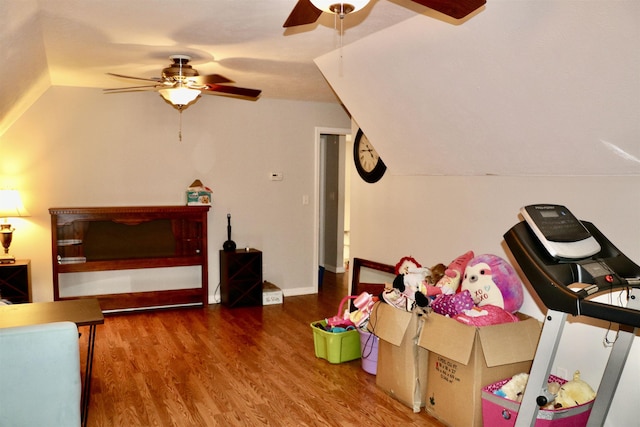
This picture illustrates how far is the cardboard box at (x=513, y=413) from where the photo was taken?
8.14ft

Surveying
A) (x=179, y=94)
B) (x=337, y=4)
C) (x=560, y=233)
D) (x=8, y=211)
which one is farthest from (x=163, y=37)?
(x=560, y=233)

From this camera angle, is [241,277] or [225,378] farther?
[241,277]

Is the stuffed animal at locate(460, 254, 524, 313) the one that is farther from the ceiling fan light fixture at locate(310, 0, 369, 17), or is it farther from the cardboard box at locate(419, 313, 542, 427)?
the ceiling fan light fixture at locate(310, 0, 369, 17)

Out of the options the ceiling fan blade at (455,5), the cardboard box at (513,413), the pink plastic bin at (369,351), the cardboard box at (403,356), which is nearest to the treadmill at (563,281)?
the cardboard box at (513,413)

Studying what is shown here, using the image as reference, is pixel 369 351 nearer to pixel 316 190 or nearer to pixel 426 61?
pixel 426 61

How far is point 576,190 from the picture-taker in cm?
294

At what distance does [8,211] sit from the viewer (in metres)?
4.67

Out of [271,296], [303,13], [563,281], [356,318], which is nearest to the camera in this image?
[563,281]

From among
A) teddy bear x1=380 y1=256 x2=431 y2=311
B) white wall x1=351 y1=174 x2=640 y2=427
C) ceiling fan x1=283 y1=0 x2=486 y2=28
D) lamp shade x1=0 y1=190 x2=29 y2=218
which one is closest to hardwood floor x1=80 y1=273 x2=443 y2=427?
teddy bear x1=380 y1=256 x2=431 y2=311

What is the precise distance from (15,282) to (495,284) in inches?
166

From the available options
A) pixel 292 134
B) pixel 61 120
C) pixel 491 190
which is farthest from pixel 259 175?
pixel 491 190

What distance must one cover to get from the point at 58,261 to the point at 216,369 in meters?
2.27

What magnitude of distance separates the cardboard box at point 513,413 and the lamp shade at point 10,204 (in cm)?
433

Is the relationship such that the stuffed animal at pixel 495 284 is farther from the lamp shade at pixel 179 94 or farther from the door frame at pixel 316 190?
the door frame at pixel 316 190
